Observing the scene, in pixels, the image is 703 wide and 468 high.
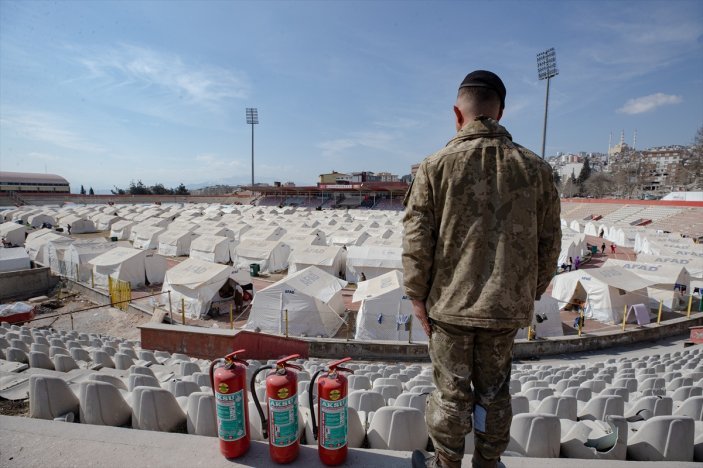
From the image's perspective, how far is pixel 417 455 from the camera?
7.50 feet

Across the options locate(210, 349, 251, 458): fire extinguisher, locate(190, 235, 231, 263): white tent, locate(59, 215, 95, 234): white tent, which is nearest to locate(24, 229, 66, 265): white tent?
locate(190, 235, 231, 263): white tent

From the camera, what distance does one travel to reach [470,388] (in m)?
2.08

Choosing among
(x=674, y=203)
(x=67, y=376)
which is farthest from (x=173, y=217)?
(x=674, y=203)

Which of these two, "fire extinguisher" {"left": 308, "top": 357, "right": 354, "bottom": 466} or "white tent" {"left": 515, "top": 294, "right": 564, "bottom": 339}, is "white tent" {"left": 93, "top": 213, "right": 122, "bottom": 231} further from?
"fire extinguisher" {"left": 308, "top": 357, "right": 354, "bottom": 466}

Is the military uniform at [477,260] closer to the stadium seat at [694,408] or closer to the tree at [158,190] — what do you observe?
the stadium seat at [694,408]

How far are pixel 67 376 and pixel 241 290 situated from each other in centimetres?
1191

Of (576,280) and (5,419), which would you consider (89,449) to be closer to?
(5,419)

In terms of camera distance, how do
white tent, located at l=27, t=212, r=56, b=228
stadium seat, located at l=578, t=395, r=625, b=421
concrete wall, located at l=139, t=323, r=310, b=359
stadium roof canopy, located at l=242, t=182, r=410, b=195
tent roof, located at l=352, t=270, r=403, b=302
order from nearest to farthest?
stadium seat, located at l=578, t=395, r=625, b=421 < concrete wall, located at l=139, t=323, r=310, b=359 < tent roof, located at l=352, t=270, r=403, b=302 < white tent, located at l=27, t=212, r=56, b=228 < stadium roof canopy, located at l=242, t=182, r=410, b=195

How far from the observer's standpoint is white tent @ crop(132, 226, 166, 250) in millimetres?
31122

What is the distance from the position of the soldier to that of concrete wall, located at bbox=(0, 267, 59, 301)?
85.8ft

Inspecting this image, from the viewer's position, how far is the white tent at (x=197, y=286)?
15.2 meters

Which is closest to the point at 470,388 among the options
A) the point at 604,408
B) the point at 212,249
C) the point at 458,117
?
the point at 458,117

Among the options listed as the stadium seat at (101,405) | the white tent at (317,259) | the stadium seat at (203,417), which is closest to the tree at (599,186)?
the white tent at (317,259)

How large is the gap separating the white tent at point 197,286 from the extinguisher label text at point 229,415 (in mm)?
13861
